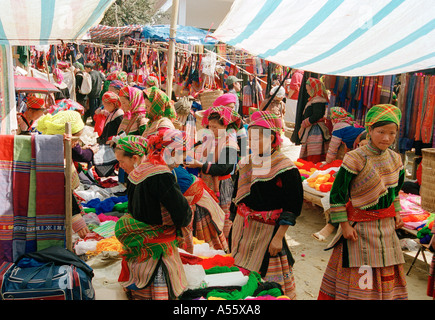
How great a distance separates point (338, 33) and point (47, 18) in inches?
97.3

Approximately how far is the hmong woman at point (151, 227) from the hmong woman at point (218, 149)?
59.4 inches

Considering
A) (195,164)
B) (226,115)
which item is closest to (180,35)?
(226,115)

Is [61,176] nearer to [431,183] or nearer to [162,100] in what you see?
[162,100]

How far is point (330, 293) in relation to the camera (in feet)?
10.4

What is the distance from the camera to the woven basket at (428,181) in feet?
13.1

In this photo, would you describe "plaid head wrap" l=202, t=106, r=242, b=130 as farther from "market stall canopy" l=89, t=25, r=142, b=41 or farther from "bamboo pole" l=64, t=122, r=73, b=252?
"market stall canopy" l=89, t=25, r=142, b=41

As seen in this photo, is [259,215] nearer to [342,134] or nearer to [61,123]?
[61,123]

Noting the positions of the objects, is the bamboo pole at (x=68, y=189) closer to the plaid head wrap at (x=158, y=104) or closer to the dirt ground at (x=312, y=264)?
the plaid head wrap at (x=158, y=104)

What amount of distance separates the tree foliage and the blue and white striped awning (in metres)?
25.8

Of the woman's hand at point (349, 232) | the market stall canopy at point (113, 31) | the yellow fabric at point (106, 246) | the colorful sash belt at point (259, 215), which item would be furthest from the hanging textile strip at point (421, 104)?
the market stall canopy at point (113, 31)

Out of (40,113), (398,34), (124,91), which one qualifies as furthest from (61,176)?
(40,113)

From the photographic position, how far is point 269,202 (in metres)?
2.97

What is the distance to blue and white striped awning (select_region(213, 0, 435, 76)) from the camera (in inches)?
118

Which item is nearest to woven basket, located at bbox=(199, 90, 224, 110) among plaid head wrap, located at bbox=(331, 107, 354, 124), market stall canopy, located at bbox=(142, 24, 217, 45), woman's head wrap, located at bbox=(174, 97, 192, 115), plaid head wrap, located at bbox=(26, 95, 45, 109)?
woman's head wrap, located at bbox=(174, 97, 192, 115)
